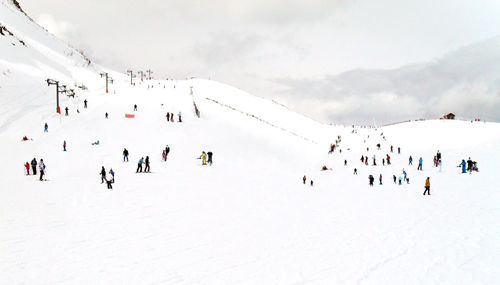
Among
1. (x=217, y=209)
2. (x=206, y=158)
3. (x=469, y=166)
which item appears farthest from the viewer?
(x=206, y=158)

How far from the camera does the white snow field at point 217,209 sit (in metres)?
8.87

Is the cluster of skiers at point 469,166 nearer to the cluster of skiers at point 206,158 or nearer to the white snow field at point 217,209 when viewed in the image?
the white snow field at point 217,209

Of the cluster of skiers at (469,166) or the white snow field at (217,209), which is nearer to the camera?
the white snow field at (217,209)

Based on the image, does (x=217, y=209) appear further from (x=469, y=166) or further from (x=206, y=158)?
(x=469, y=166)

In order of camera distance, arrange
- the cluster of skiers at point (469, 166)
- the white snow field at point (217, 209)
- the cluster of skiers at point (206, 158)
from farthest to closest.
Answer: the cluster of skiers at point (469, 166) → the cluster of skiers at point (206, 158) → the white snow field at point (217, 209)

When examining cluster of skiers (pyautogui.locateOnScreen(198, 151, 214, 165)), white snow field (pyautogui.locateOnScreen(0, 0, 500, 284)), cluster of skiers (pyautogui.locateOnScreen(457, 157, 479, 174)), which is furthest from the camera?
cluster of skiers (pyautogui.locateOnScreen(457, 157, 479, 174))

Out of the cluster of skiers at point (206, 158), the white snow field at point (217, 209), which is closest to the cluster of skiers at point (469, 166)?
the white snow field at point (217, 209)

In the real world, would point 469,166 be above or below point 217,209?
above

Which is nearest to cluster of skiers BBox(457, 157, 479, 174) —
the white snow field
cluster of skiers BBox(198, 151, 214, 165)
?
the white snow field

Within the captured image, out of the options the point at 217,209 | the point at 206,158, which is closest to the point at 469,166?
the point at 206,158

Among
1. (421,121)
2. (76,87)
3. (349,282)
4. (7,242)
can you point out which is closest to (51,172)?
(7,242)

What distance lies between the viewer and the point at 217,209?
1636cm

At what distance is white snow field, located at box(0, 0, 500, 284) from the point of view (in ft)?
29.1

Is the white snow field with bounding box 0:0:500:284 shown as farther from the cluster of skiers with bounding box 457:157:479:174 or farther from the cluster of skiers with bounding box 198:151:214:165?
the cluster of skiers with bounding box 457:157:479:174
